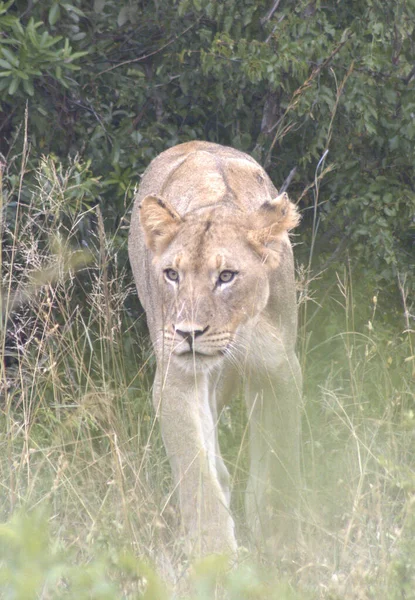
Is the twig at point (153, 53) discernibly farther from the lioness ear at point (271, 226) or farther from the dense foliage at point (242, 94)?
the lioness ear at point (271, 226)

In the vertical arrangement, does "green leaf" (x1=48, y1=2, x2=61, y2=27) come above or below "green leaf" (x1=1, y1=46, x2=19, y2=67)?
above

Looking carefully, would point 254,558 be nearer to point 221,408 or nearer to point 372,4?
point 221,408

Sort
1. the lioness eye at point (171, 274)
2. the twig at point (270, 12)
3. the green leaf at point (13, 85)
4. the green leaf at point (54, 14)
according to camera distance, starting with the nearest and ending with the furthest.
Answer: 1. the lioness eye at point (171, 274)
2. the green leaf at point (13, 85)
3. the green leaf at point (54, 14)
4. the twig at point (270, 12)

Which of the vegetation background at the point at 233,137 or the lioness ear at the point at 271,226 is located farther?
the vegetation background at the point at 233,137

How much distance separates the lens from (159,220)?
4.18m

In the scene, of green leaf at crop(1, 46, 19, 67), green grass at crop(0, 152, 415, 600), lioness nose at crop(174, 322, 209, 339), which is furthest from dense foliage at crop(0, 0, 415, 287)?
lioness nose at crop(174, 322, 209, 339)

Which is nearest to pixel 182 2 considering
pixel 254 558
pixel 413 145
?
pixel 413 145

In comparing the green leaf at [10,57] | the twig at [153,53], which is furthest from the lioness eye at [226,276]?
the twig at [153,53]

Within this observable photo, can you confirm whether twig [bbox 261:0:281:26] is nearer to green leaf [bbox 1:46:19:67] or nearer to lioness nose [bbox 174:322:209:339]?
green leaf [bbox 1:46:19:67]

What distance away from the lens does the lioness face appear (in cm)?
374

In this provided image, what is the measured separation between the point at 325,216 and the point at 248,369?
1.84 meters

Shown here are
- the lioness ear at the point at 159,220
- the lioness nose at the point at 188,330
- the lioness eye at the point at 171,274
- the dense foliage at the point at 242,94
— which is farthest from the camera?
the dense foliage at the point at 242,94

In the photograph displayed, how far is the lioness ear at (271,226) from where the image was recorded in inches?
164

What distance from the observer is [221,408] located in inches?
A: 187
